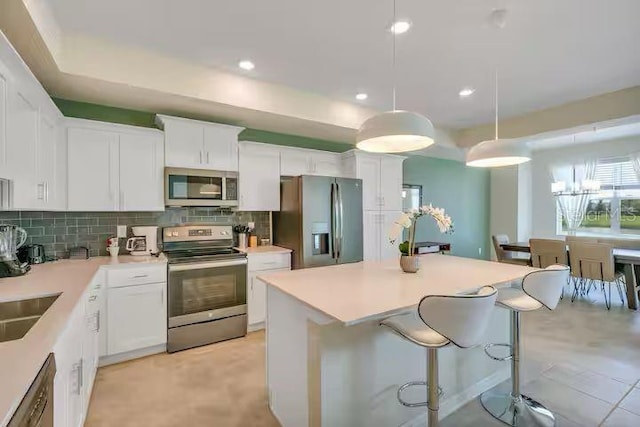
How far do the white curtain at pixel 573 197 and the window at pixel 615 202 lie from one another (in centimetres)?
9

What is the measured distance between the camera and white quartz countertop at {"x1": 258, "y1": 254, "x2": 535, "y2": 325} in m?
1.50

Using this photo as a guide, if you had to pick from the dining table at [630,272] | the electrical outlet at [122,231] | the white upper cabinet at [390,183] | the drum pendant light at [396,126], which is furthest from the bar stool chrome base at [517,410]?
the electrical outlet at [122,231]

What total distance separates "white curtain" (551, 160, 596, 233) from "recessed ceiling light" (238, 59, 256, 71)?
7034 mm

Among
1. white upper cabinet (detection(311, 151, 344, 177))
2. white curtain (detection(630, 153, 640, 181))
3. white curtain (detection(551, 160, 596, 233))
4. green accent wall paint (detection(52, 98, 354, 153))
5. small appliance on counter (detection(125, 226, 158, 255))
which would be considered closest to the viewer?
green accent wall paint (detection(52, 98, 354, 153))

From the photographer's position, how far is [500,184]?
714 centimetres

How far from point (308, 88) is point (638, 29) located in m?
2.86

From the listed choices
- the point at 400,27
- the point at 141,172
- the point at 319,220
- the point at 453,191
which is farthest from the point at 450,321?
the point at 453,191

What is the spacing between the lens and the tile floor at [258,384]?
2.06 metres

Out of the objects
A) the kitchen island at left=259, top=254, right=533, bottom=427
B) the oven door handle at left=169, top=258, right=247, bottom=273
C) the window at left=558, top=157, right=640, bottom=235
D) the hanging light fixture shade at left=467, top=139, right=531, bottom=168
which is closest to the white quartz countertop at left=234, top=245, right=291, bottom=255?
the oven door handle at left=169, top=258, right=247, bottom=273

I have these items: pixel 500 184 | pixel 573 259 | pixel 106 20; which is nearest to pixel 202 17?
pixel 106 20

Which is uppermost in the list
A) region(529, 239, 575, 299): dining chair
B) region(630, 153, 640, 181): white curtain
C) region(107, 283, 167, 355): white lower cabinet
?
region(630, 153, 640, 181): white curtain

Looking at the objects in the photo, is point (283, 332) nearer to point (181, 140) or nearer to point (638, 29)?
point (181, 140)

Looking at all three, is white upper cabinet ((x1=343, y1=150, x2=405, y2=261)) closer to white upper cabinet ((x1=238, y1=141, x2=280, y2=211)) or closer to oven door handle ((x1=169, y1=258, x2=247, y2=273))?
white upper cabinet ((x1=238, y1=141, x2=280, y2=211))

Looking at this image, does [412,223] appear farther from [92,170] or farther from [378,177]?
[92,170]
